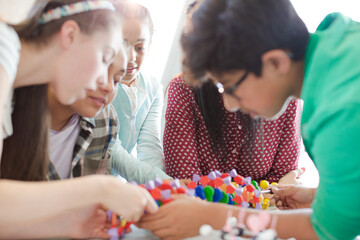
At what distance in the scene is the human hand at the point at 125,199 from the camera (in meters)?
0.55

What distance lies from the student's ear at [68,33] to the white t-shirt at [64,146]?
0.95 ft

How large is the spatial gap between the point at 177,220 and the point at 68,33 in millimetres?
400

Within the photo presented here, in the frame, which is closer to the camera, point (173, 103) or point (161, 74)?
point (173, 103)

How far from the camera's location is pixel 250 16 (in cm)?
65

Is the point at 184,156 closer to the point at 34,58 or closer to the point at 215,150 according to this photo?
the point at 215,150

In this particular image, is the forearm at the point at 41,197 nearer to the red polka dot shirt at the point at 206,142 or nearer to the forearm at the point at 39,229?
the forearm at the point at 39,229

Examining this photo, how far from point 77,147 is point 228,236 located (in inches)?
19.0

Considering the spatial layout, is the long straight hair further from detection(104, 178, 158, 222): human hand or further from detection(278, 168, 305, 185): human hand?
detection(104, 178, 158, 222): human hand

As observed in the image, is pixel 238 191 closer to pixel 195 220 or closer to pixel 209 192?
pixel 209 192

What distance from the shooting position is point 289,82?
0.72 metres

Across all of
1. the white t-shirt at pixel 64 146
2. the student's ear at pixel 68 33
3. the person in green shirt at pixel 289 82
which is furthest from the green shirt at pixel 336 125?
the white t-shirt at pixel 64 146

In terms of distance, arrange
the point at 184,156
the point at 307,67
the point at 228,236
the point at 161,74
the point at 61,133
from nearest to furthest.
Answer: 1. the point at 228,236
2. the point at 307,67
3. the point at 61,133
4. the point at 184,156
5. the point at 161,74

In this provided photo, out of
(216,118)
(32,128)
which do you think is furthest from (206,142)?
(32,128)

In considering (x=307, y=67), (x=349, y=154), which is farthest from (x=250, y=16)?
(x=349, y=154)
